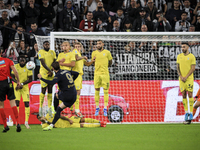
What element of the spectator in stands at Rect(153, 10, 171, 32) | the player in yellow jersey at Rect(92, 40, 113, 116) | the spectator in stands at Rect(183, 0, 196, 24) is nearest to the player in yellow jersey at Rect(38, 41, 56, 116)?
the player in yellow jersey at Rect(92, 40, 113, 116)

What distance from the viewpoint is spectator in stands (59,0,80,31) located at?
13.7m

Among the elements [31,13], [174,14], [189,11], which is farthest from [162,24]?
[31,13]

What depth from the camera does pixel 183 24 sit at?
45.0 ft

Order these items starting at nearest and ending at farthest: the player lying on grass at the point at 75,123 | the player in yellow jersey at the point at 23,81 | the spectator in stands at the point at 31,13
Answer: the player lying on grass at the point at 75,123
the player in yellow jersey at the point at 23,81
the spectator in stands at the point at 31,13

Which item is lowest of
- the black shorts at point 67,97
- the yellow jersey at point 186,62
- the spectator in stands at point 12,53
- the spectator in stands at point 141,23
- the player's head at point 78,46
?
the black shorts at point 67,97

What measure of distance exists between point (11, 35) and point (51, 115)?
6.12 meters

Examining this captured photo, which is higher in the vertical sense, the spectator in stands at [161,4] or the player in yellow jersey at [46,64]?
the spectator in stands at [161,4]

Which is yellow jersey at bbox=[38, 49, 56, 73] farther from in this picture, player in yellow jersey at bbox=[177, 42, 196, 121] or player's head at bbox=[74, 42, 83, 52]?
player in yellow jersey at bbox=[177, 42, 196, 121]

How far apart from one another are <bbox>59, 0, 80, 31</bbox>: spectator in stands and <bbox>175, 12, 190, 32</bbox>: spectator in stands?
14.4 ft

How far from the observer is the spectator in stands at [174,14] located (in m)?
14.4

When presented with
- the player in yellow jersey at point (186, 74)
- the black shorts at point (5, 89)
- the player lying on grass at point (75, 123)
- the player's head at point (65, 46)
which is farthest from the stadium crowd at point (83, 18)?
the black shorts at point (5, 89)

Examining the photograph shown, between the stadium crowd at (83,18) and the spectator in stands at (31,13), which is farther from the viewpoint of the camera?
the spectator in stands at (31,13)

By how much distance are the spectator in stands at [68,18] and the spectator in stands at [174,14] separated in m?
4.22

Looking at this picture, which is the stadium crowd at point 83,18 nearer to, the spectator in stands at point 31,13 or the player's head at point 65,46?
the spectator in stands at point 31,13
